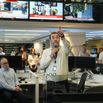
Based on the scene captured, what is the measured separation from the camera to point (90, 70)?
6.90m

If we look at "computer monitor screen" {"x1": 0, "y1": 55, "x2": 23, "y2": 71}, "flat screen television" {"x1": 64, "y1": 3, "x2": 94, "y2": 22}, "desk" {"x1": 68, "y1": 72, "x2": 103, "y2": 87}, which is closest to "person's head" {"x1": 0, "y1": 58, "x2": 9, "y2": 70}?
"computer monitor screen" {"x1": 0, "y1": 55, "x2": 23, "y2": 71}

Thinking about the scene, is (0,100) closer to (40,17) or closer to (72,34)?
(40,17)

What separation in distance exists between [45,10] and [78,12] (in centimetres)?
89

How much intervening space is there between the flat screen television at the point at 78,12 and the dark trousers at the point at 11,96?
9.40ft

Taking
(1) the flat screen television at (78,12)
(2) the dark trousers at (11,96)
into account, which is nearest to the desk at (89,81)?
(2) the dark trousers at (11,96)

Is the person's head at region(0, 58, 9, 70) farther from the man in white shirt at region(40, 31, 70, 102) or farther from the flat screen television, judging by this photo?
the flat screen television

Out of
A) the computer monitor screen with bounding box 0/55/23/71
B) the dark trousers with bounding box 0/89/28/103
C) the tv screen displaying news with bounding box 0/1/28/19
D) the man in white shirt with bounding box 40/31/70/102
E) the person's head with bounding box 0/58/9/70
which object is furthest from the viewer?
the tv screen displaying news with bounding box 0/1/28/19

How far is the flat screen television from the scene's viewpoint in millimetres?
8039

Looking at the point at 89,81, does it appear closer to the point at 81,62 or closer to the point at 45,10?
the point at 81,62

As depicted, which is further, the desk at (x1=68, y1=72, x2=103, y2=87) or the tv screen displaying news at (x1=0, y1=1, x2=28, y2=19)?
the tv screen displaying news at (x1=0, y1=1, x2=28, y2=19)

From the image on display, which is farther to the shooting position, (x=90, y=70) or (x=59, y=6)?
(x=59, y=6)

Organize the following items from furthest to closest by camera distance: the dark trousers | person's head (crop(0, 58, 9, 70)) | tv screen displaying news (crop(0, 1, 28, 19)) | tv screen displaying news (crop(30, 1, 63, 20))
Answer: tv screen displaying news (crop(30, 1, 63, 20))
tv screen displaying news (crop(0, 1, 28, 19))
person's head (crop(0, 58, 9, 70))
the dark trousers

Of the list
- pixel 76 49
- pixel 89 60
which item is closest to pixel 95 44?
pixel 76 49

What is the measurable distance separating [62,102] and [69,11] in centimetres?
671
